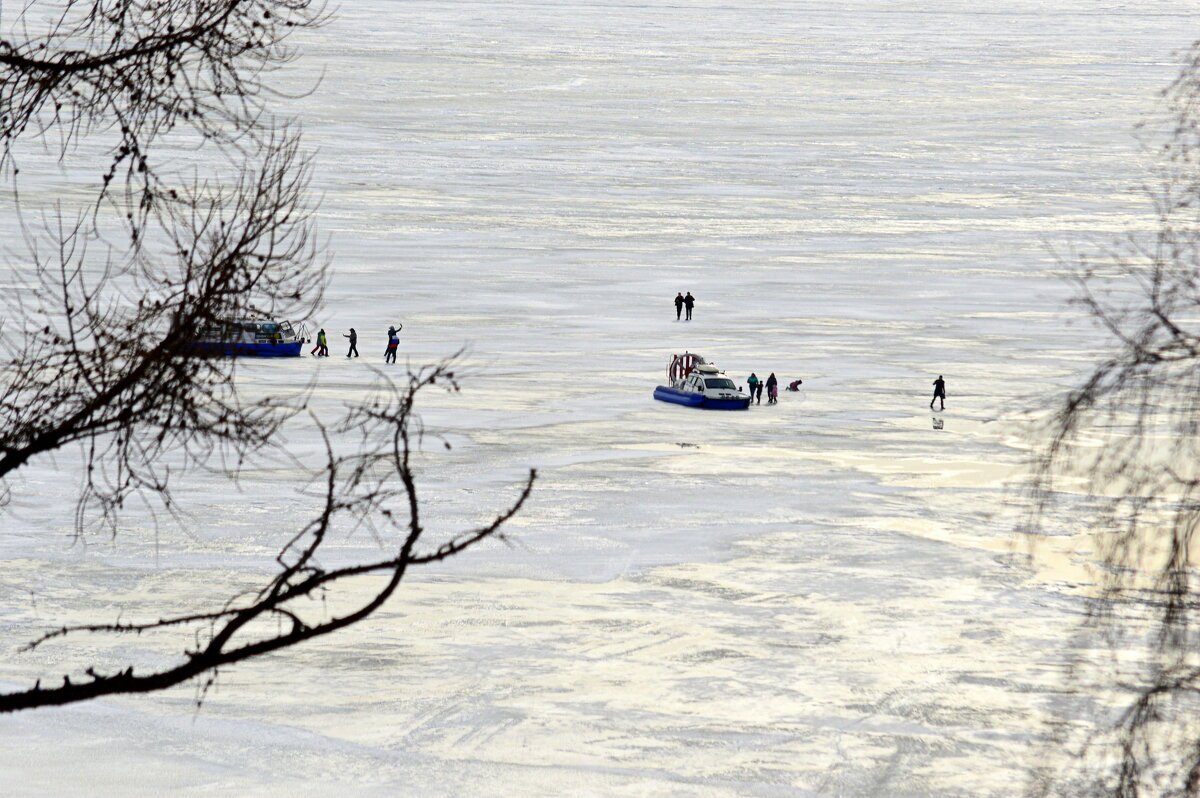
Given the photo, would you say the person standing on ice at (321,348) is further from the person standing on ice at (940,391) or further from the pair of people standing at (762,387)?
the person standing on ice at (940,391)

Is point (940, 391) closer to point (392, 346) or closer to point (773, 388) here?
point (773, 388)

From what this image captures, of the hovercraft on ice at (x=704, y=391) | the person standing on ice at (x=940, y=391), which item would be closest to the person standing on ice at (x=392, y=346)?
the hovercraft on ice at (x=704, y=391)

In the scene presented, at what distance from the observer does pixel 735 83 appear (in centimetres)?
13062

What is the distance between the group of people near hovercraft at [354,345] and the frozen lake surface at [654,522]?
75 cm

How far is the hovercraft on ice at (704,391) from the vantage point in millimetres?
38969

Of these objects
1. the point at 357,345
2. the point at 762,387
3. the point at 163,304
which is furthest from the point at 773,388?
the point at 163,304

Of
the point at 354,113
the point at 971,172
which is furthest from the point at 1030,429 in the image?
the point at 354,113

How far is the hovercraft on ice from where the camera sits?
A: 39.0 metres

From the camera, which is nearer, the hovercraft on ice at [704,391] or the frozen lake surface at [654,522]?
the frozen lake surface at [654,522]

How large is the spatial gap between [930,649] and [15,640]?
1088 centimetres

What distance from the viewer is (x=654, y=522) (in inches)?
1094

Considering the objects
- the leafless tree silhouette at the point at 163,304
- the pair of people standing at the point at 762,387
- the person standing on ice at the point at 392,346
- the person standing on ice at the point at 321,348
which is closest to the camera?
the leafless tree silhouette at the point at 163,304

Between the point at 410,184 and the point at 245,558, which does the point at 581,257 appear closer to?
the point at 410,184

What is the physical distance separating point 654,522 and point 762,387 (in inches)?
527
